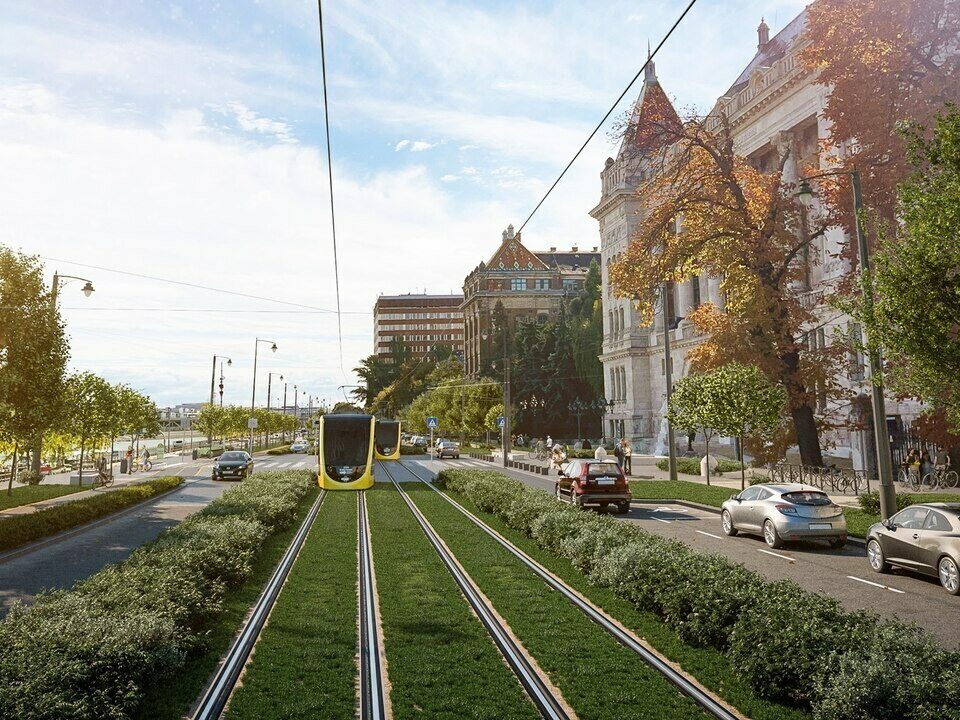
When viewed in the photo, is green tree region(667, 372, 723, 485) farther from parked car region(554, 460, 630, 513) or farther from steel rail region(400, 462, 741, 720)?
steel rail region(400, 462, 741, 720)

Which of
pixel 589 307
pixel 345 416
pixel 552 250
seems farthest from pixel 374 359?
pixel 345 416

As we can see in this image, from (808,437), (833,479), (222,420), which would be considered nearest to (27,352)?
(808,437)

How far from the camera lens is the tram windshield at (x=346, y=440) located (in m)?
28.5

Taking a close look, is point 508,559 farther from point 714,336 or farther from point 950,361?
point 714,336

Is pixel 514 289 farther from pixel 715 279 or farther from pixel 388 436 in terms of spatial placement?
pixel 388 436

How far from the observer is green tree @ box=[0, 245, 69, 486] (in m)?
24.6

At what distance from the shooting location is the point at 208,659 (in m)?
8.88

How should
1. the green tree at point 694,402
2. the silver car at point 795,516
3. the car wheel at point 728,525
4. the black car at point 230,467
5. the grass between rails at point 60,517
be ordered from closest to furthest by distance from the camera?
the silver car at point 795,516
the grass between rails at point 60,517
the car wheel at point 728,525
the green tree at point 694,402
the black car at point 230,467

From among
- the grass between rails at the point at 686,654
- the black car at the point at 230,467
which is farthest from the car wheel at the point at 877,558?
the black car at the point at 230,467

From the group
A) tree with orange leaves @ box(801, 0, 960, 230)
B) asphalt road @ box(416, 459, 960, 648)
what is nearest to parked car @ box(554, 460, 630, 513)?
asphalt road @ box(416, 459, 960, 648)

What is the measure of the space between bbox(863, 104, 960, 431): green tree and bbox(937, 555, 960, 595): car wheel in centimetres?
318

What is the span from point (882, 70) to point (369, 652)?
930 inches

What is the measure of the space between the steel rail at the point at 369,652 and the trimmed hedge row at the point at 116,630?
1.84m

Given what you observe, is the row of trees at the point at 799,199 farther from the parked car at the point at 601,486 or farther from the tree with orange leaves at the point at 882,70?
the parked car at the point at 601,486
